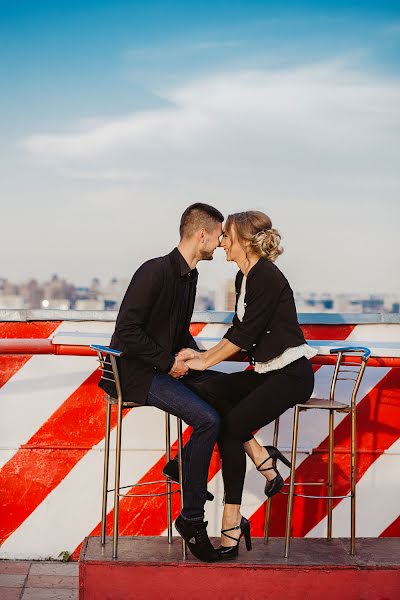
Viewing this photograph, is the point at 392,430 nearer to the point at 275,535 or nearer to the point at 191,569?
the point at 275,535

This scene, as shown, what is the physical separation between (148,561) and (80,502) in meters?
1.04

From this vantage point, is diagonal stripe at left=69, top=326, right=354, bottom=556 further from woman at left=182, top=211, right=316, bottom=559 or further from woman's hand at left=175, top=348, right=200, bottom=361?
woman's hand at left=175, top=348, right=200, bottom=361

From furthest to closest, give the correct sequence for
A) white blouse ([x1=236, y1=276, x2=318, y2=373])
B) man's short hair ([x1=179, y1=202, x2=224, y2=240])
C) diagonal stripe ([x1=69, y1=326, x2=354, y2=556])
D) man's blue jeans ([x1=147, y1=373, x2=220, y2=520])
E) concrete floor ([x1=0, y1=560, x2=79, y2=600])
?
diagonal stripe ([x1=69, y1=326, x2=354, y2=556]) → concrete floor ([x1=0, y1=560, x2=79, y2=600]) → man's short hair ([x1=179, y1=202, x2=224, y2=240]) → white blouse ([x1=236, y1=276, x2=318, y2=373]) → man's blue jeans ([x1=147, y1=373, x2=220, y2=520])

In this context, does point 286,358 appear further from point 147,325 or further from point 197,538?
point 197,538

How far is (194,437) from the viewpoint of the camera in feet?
11.8

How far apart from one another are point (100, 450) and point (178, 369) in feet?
3.45

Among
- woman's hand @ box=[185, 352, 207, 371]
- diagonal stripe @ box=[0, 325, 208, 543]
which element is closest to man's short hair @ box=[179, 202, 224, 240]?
woman's hand @ box=[185, 352, 207, 371]

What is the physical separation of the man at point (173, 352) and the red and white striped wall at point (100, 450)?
86 cm

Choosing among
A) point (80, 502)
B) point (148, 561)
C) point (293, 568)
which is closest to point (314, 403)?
point (293, 568)

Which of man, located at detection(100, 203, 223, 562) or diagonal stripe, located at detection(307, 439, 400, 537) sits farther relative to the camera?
diagonal stripe, located at detection(307, 439, 400, 537)

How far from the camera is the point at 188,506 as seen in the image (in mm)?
3580

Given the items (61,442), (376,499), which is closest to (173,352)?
(61,442)

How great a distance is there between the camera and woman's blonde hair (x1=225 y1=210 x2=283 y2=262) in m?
3.75

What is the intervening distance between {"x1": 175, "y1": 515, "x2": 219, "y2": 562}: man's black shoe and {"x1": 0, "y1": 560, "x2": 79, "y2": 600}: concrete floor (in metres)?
0.75
